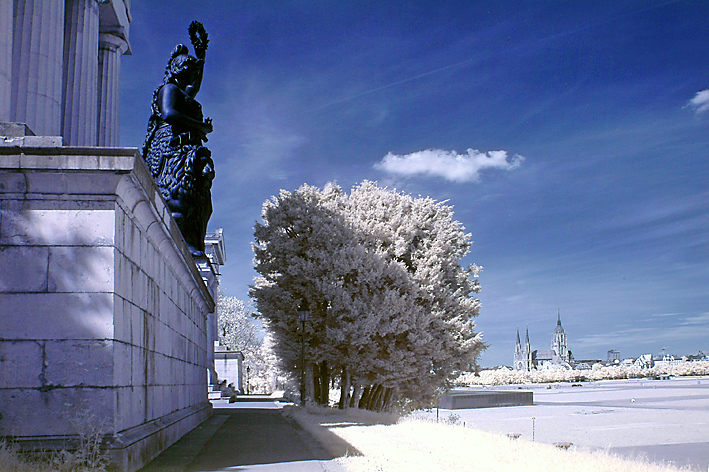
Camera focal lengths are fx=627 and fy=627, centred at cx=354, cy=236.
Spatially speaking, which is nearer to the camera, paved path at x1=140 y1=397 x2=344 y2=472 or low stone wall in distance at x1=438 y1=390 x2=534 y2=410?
paved path at x1=140 y1=397 x2=344 y2=472

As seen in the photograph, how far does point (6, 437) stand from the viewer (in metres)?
6.45

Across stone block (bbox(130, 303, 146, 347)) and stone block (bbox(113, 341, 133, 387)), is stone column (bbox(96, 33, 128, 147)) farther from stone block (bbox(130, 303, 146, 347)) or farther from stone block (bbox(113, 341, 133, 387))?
stone block (bbox(113, 341, 133, 387))

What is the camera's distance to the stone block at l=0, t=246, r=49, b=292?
6715mm

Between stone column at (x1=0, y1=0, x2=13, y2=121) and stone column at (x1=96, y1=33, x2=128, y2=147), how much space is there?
1044 cm

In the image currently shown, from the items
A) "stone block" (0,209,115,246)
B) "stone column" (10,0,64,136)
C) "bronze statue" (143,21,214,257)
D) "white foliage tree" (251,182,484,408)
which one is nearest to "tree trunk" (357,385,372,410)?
"white foliage tree" (251,182,484,408)

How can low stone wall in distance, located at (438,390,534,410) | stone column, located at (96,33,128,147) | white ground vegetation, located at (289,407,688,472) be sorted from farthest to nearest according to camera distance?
1. low stone wall in distance, located at (438,390,534,410)
2. stone column, located at (96,33,128,147)
3. white ground vegetation, located at (289,407,688,472)

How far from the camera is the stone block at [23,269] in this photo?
22.0 ft

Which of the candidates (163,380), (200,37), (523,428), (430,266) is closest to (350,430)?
(163,380)

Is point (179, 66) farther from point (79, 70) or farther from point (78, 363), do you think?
point (78, 363)

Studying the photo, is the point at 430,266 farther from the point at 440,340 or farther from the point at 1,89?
the point at 1,89

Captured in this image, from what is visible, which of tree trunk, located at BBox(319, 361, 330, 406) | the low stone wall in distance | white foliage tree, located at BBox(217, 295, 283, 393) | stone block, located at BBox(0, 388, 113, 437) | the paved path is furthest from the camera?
the low stone wall in distance

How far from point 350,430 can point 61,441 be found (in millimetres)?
9140

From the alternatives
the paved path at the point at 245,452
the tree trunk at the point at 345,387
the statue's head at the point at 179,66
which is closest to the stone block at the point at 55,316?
the paved path at the point at 245,452

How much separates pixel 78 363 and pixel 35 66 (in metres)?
12.6
